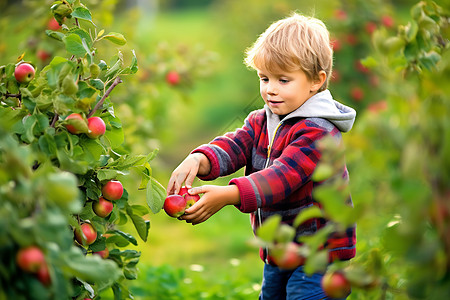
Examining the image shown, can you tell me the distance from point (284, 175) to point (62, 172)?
27.9 inches

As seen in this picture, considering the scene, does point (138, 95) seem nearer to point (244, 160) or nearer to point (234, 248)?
point (234, 248)

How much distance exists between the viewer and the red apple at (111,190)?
1.74 m

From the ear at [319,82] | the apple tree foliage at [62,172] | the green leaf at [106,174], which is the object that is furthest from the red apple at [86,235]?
the ear at [319,82]

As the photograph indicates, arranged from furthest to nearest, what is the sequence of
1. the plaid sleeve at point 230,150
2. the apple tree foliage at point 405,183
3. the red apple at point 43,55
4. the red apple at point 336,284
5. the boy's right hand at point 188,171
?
the red apple at point 43,55, the plaid sleeve at point 230,150, the boy's right hand at point 188,171, the red apple at point 336,284, the apple tree foliage at point 405,183

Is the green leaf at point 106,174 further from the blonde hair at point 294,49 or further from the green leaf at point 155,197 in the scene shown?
the blonde hair at point 294,49

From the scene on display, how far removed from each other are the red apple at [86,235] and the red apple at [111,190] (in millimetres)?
102

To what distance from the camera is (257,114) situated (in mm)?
2277

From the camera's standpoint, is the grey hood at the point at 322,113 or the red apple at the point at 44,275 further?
the grey hood at the point at 322,113

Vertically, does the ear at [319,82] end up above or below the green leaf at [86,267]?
below

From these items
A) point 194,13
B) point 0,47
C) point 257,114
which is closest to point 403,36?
point 257,114

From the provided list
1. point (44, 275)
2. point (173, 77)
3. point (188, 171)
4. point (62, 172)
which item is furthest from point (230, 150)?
point (173, 77)

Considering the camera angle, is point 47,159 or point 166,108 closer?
point 47,159

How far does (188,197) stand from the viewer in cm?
187

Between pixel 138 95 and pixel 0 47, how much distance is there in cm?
93
